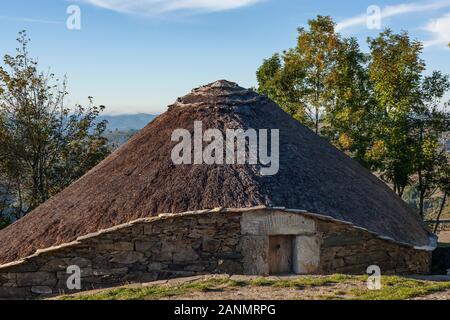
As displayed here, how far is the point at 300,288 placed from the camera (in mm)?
9727

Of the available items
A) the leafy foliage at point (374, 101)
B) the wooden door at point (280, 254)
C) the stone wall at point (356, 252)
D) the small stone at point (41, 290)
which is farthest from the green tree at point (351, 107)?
the small stone at point (41, 290)

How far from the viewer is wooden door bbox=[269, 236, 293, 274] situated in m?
12.2

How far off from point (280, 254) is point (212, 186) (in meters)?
2.39

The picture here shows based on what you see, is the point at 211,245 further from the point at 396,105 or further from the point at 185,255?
the point at 396,105

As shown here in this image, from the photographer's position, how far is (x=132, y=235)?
12.0 meters

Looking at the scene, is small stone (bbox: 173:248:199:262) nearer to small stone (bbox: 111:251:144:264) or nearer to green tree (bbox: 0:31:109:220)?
small stone (bbox: 111:251:144:264)

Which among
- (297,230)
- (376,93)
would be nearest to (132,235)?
(297,230)

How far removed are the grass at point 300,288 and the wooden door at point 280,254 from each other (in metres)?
1.48

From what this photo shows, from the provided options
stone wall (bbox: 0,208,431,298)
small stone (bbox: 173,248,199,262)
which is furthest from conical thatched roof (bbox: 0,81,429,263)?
small stone (bbox: 173,248,199,262)

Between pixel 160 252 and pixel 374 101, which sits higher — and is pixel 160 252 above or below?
below

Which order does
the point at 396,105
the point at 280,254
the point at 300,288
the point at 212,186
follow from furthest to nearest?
the point at 396,105 → the point at 212,186 → the point at 280,254 → the point at 300,288

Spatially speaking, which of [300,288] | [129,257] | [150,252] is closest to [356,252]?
[300,288]

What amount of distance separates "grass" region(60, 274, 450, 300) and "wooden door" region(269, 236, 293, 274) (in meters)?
1.48

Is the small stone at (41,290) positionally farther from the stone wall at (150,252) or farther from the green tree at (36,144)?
the green tree at (36,144)
